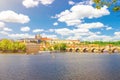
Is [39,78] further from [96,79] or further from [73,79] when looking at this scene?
[96,79]

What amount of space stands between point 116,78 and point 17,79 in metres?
18.9

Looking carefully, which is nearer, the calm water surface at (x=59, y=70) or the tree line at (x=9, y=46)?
the calm water surface at (x=59, y=70)

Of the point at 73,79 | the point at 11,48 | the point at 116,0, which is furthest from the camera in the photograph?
the point at 11,48

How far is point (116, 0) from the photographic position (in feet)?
59.4

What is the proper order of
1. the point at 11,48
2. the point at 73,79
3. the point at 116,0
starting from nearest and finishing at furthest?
the point at 116,0
the point at 73,79
the point at 11,48

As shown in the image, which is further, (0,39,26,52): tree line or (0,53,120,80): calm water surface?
(0,39,26,52): tree line

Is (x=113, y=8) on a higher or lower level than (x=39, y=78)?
higher

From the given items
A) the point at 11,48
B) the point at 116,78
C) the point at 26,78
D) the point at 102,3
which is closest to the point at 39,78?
the point at 26,78

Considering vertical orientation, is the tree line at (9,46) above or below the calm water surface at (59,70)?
above

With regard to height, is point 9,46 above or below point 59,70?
above

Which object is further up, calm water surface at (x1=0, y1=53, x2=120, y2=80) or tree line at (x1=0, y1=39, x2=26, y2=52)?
tree line at (x1=0, y1=39, x2=26, y2=52)

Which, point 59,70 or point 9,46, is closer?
point 59,70

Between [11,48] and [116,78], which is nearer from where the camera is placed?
[116,78]

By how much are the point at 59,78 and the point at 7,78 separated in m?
10.0
